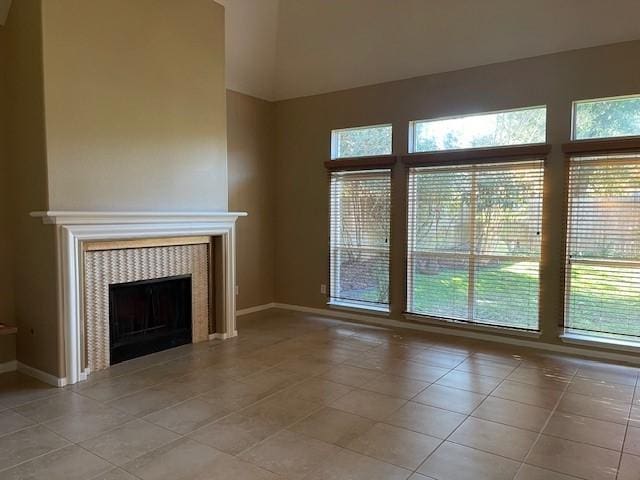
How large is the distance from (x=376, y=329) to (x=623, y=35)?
12.0 feet

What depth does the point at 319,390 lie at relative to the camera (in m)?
3.53

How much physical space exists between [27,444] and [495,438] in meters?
2.70

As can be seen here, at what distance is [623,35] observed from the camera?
4.08 metres

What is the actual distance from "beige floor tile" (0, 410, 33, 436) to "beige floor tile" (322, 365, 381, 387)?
6.81 ft

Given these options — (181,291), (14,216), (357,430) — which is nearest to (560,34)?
(357,430)

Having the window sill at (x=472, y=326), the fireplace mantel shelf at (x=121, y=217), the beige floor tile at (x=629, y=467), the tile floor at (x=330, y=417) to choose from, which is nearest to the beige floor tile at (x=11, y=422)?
the tile floor at (x=330, y=417)

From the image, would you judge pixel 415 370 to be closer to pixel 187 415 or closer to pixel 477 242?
pixel 477 242

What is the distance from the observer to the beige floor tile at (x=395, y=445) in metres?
2.54

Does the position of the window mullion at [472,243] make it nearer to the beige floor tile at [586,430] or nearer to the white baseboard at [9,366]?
the beige floor tile at [586,430]

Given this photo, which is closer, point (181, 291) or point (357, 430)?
point (357, 430)

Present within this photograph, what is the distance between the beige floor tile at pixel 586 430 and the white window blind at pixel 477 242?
1.69 m

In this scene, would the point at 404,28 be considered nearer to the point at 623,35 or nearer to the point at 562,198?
the point at 623,35

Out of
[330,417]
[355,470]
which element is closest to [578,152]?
[330,417]

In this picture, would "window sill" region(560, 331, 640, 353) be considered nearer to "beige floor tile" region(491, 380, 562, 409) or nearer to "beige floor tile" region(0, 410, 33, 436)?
"beige floor tile" region(491, 380, 562, 409)
